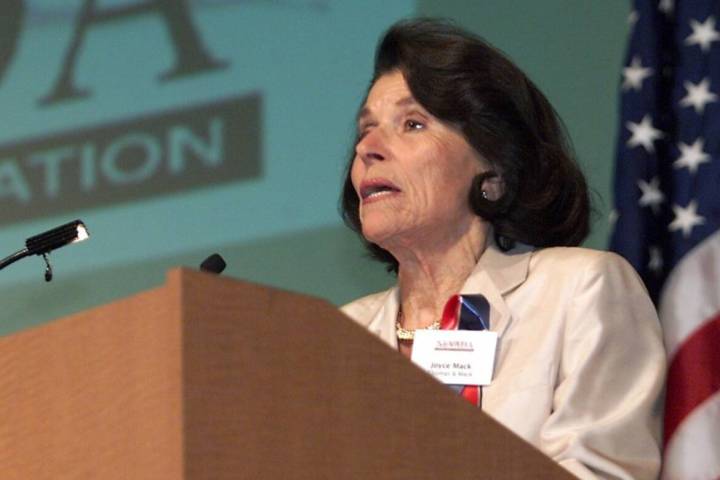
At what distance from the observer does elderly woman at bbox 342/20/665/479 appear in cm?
229

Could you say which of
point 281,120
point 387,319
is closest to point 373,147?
point 387,319

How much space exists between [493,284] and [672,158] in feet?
1.85

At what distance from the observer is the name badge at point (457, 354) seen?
7.44ft

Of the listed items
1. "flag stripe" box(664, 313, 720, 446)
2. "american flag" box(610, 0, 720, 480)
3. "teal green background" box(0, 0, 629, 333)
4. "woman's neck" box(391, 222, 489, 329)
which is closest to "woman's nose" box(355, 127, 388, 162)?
"woman's neck" box(391, 222, 489, 329)

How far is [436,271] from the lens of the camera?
258 cm

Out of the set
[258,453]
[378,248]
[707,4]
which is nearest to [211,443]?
[258,453]

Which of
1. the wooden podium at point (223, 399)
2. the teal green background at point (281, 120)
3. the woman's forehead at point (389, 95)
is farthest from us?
the teal green background at point (281, 120)

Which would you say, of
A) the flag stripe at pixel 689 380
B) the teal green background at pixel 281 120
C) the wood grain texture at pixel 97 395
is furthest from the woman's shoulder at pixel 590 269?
the wood grain texture at pixel 97 395

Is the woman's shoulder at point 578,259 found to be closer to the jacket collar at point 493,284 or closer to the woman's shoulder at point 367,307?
the jacket collar at point 493,284

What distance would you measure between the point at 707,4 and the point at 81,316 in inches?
70.3

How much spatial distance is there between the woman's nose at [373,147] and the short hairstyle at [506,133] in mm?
99

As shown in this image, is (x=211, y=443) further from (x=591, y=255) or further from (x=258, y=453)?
(x=591, y=255)

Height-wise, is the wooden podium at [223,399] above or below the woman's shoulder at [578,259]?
above

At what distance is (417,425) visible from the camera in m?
1.44
